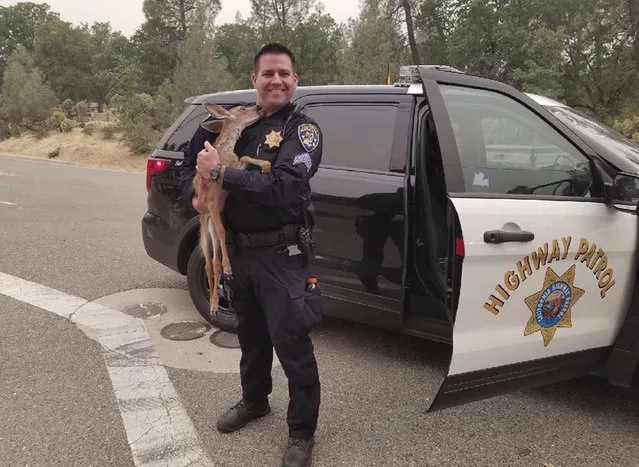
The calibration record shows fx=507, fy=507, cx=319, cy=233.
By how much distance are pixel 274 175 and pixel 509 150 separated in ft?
4.34

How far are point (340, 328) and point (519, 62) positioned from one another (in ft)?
103

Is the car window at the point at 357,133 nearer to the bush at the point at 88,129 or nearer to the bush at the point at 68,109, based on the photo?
the bush at the point at 88,129

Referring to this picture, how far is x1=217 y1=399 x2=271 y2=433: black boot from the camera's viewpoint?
2.52 m

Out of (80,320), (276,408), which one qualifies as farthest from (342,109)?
(80,320)

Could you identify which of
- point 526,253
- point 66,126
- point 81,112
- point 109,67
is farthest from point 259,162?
point 109,67

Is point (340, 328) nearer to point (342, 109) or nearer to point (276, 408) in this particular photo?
point (276, 408)

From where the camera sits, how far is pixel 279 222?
2141 millimetres

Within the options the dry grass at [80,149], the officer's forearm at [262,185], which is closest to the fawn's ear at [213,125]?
the officer's forearm at [262,185]

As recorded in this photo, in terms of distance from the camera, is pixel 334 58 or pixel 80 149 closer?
pixel 80 149

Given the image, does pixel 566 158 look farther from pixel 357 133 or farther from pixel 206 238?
pixel 206 238

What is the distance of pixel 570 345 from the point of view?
2.30 metres

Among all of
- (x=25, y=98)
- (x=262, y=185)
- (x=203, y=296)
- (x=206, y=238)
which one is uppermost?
(x=262, y=185)

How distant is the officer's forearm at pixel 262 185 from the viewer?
6.31 feet

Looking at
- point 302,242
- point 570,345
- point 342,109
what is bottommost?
point 570,345
